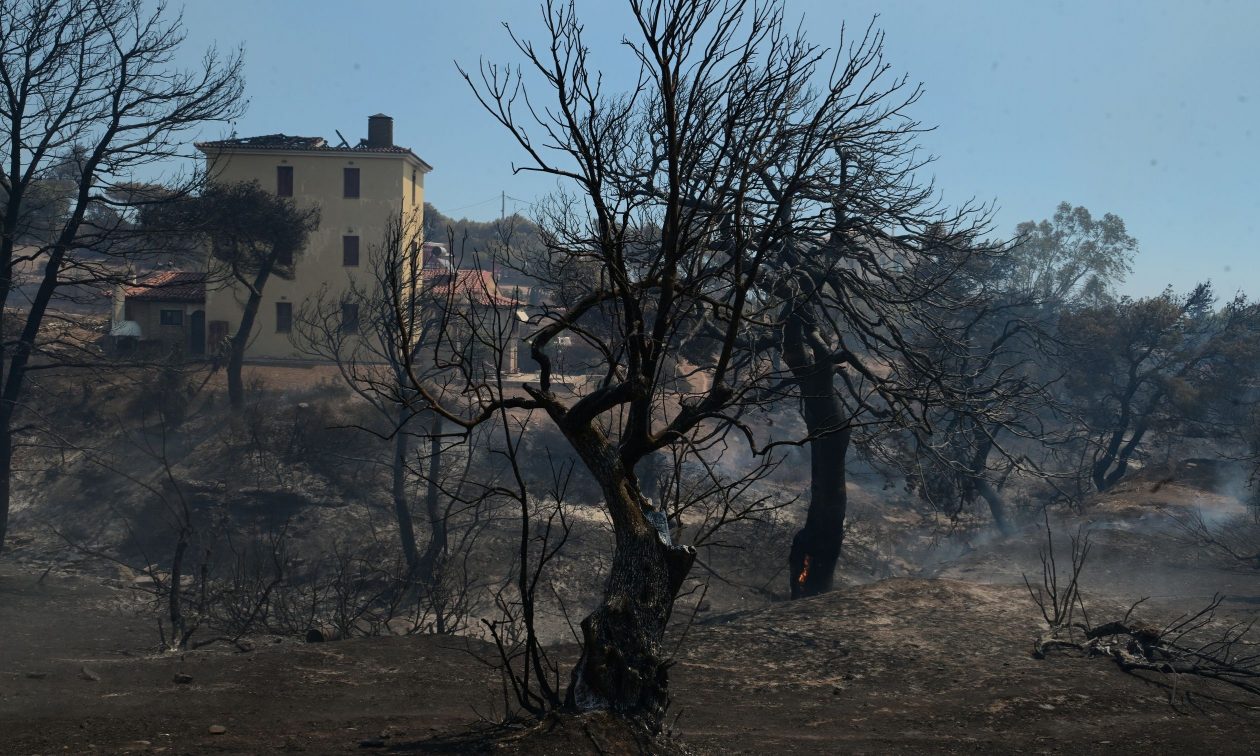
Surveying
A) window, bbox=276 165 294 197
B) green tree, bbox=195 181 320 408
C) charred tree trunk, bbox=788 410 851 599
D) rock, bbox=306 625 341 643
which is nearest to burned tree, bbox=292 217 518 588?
rock, bbox=306 625 341 643

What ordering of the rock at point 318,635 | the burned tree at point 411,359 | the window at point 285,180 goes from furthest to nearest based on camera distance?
the window at point 285,180
the burned tree at point 411,359
the rock at point 318,635

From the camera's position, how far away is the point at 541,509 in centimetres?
2348

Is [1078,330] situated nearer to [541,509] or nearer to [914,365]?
[541,509]

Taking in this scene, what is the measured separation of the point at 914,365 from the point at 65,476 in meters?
22.0

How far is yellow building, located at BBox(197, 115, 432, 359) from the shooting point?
3719cm

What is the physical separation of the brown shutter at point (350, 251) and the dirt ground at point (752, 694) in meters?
27.5

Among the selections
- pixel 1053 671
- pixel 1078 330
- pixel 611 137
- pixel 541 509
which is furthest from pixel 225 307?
pixel 1053 671

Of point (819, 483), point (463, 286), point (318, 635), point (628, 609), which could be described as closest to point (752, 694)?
point (628, 609)

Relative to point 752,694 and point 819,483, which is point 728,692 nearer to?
point 752,694

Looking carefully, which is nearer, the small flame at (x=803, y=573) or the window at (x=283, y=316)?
the small flame at (x=803, y=573)

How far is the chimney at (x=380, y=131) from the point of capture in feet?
128

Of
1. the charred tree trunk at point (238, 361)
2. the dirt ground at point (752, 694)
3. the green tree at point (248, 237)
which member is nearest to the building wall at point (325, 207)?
the green tree at point (248, 237)

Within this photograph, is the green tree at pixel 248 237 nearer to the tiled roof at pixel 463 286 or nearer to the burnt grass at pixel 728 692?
the tiled roof at pixel 463 286

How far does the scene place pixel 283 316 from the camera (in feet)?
122
